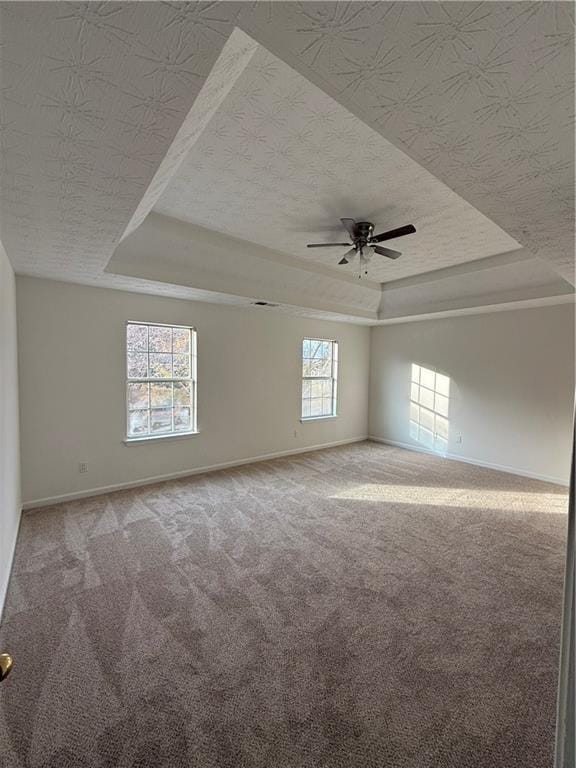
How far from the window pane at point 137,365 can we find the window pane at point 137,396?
0.13 m

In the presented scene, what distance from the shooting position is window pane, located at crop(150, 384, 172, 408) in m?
4.46

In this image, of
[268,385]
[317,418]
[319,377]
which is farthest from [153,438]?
[319,377]

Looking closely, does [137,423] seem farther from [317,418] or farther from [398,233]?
[398,233]

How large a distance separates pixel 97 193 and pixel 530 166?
2.02m

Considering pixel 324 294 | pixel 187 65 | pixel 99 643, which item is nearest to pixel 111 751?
pixel 99 643

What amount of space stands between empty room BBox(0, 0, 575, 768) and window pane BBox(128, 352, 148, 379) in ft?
0.08

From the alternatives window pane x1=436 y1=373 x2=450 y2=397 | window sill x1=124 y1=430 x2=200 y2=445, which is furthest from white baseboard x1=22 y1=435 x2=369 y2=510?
window pane x1=436 y1=373 x2=450 y2=397

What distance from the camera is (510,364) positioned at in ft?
16.6

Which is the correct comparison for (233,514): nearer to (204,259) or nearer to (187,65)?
(204,259)

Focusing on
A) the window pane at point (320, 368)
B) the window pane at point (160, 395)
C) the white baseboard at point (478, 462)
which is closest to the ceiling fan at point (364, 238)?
the window pane at point (160, 395)

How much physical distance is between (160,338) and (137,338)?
0.96ft

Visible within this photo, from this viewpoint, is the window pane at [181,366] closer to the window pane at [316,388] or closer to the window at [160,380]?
the window at [160,380]

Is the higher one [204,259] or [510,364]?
[204,259]

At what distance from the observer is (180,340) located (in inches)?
184
